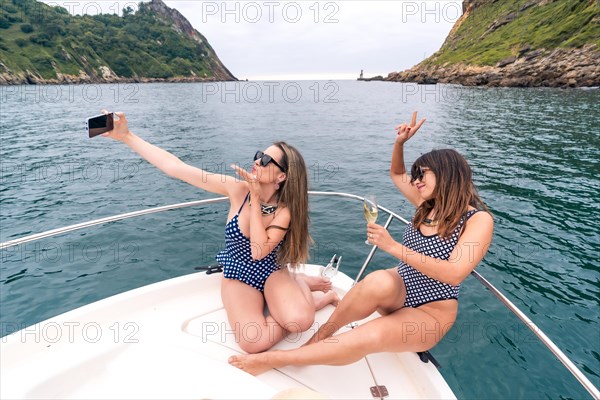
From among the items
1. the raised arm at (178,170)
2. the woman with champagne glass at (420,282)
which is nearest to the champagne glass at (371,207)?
the woman with champagne glass at (420,282)

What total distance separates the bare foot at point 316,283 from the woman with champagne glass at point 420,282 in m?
0.73

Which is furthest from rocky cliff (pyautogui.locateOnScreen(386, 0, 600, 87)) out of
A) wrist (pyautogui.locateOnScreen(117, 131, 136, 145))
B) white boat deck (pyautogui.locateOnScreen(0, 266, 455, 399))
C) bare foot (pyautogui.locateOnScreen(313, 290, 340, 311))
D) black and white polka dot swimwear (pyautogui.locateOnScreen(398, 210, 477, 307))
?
wrist (pyautogui.locateOnScreen(117, 131, 136, 145))

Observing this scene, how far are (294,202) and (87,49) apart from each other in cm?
11521

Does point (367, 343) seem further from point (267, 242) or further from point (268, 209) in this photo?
point (268, 209)

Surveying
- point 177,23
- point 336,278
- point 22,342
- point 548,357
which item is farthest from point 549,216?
point 177,23

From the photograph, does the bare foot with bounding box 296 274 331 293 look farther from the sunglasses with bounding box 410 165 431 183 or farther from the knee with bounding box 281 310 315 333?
the sunglasses with bounding box 410 165 431 183

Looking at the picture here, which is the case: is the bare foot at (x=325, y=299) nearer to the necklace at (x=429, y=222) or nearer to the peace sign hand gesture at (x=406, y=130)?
the necklace at (x=429, y=222)

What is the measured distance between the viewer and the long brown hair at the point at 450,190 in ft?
8.13

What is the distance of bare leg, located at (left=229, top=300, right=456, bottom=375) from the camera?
220 centimetres

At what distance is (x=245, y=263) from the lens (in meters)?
2.87

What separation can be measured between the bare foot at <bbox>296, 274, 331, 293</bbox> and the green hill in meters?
86.7

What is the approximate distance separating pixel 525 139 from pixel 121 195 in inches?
705

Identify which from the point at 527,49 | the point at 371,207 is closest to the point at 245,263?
the point at 371,207

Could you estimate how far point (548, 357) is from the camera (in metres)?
4.14
